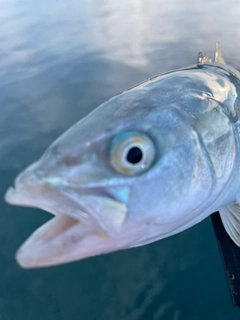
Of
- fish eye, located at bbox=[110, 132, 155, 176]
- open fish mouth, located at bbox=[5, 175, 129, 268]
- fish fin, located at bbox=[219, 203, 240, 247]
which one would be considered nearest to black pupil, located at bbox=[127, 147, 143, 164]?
fish eye, located at bbox=[110, 132, 155, 176]

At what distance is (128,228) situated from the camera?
1.09 m

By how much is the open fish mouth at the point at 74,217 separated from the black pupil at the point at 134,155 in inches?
5.3

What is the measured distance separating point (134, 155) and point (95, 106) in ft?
10.5

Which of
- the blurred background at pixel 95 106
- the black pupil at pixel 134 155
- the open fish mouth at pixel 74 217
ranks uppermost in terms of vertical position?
the blurred background at pixel 95 106

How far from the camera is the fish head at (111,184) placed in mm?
1050

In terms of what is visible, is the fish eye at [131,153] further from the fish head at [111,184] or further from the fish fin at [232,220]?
the fish fin at [232,220]

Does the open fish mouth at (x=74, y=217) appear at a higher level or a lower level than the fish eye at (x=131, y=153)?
lower

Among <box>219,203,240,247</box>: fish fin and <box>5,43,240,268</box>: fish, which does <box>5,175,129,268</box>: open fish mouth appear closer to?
<box>5,43,240,268</box>: fish

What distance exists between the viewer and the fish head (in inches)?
41.3

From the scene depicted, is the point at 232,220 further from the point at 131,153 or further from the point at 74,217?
the point at 74,217

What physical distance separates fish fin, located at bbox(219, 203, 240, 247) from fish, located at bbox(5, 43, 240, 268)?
0.37 meters

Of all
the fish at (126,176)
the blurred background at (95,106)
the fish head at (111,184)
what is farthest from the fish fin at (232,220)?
the blurred background at (95,106)

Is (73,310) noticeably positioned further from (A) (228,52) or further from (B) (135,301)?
(A) (228,52)

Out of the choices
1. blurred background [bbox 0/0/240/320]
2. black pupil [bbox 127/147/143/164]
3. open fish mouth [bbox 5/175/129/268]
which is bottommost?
open fish mouth [bbox 5/175/129/268]
